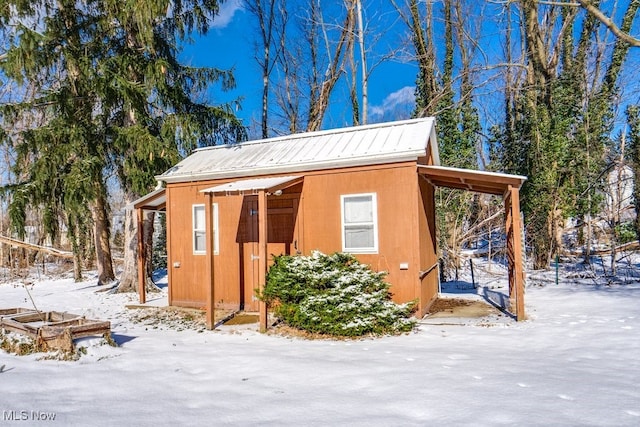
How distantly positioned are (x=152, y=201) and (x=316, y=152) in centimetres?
446

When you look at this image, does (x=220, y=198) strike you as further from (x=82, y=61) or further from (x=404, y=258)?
(x=82, y=61)

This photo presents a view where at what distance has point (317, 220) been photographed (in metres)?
8.17

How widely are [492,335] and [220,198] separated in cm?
594

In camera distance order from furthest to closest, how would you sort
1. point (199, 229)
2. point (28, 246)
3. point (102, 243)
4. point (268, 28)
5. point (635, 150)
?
point (268, 28)
point (28, 246)
point (102, 243)
point (635, 150)
point (199, 229)

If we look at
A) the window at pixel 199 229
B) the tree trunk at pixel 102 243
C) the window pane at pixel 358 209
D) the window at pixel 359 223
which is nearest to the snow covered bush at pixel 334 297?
the window at pixel 359 223

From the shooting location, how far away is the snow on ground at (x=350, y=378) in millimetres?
3410

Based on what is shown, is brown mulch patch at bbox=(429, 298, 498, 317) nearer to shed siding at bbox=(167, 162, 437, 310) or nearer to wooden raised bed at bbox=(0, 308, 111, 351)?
shed siding at bbox=(167, 162, 437, 310)

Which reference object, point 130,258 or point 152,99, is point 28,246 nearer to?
point 130,258

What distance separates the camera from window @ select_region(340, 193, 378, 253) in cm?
776

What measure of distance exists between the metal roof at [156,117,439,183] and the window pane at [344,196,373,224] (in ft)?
2.17

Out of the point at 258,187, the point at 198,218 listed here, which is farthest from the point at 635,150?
the point at 198,218

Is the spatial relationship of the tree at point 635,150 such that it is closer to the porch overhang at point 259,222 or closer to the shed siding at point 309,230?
the shed siding at point 309,230

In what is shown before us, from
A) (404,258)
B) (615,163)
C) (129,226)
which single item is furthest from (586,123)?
(129,226)

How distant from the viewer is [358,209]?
791 cm
